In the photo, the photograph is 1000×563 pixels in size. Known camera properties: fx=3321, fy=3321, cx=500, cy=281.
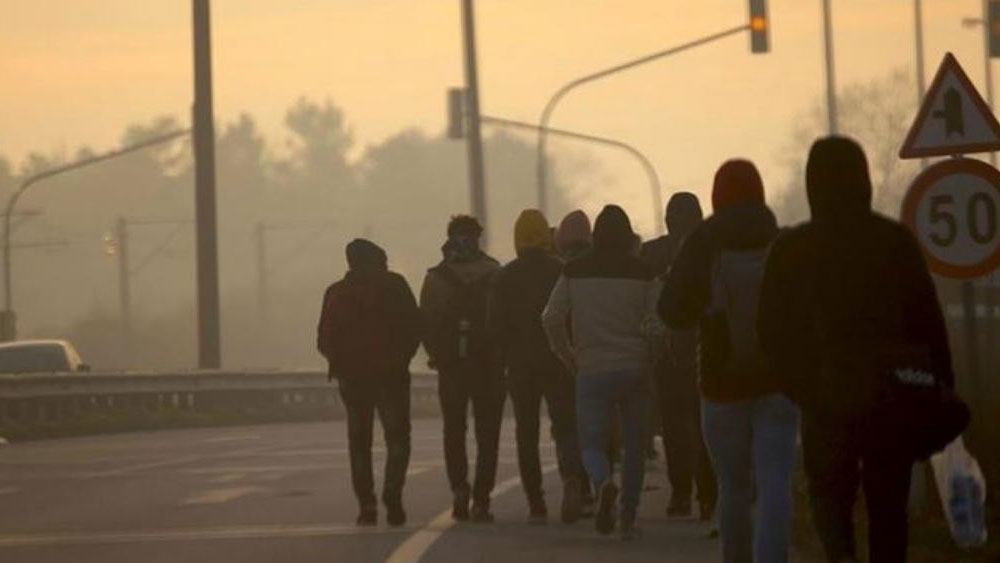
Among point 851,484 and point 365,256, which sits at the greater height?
point 365,256

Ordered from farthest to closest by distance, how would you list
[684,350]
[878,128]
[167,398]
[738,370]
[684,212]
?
[878,128], [167,398], [684,212], [684,350], [738,370]

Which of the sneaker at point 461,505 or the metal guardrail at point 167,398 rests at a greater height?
the metal guardrail at point 167,398

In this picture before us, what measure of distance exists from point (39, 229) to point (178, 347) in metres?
60.8

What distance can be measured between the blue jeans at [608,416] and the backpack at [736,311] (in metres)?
5.25

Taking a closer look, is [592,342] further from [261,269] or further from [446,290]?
[261,269]

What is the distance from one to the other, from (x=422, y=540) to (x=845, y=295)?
7.63 m

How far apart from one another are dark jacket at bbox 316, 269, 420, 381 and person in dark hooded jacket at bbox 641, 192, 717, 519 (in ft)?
5.15

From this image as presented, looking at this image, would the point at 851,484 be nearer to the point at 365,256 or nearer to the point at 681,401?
the point at 681,401

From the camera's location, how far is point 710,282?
513 inches

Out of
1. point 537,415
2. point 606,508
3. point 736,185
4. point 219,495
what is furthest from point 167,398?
point 736,185

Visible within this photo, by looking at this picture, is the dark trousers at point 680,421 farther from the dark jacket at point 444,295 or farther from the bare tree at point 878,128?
the bare tree at point 878,128

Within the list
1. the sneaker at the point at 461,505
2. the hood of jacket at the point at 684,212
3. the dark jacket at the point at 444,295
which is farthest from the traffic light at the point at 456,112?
the hood of jacket at the point at 684,212

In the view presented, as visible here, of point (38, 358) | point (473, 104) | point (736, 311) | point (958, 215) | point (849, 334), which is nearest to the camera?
point (849, 334)

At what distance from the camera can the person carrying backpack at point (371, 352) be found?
20.6 meters
